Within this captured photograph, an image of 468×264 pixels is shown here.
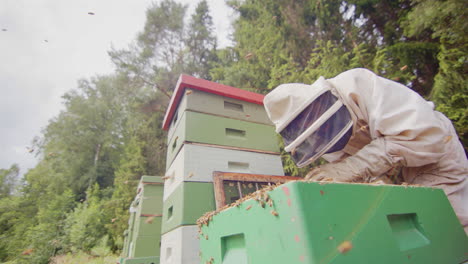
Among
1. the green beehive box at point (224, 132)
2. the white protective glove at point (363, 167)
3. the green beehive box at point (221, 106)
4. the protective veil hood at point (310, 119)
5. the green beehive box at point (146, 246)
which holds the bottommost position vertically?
the green beehive box at point (146, 246)

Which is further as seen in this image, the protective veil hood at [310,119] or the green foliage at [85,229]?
the green foliage at [85,229]

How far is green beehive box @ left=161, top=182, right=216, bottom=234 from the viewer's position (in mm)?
1776

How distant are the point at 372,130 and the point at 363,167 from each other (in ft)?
0.80

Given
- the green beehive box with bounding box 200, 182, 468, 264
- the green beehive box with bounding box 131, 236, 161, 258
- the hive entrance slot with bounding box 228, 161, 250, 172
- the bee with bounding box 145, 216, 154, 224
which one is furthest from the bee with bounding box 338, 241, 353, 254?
the green beehive box with bounding box 131, 236, 161, 258

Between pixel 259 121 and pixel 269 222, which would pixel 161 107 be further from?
pixel 269 222

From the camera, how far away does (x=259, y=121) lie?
8.78 ft

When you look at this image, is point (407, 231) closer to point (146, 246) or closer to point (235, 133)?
point (235, 133)

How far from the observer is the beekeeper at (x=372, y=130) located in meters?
1.08

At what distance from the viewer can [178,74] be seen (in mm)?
9797

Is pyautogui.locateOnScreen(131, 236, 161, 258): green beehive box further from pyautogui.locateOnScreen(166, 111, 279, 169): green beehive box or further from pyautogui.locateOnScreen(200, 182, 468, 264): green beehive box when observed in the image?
pyautogui.locateOnScreen(200, 182, 468, 264): green beehive box

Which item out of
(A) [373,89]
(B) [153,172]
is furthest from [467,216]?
(B) [153,172]

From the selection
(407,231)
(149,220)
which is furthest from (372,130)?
(149,220)

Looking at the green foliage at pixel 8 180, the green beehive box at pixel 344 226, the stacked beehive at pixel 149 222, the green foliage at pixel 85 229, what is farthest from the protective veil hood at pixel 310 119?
the green foliage at pixel 8 180

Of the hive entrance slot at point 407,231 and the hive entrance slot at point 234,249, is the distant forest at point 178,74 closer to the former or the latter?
the hive entrance slot at point 407,231
